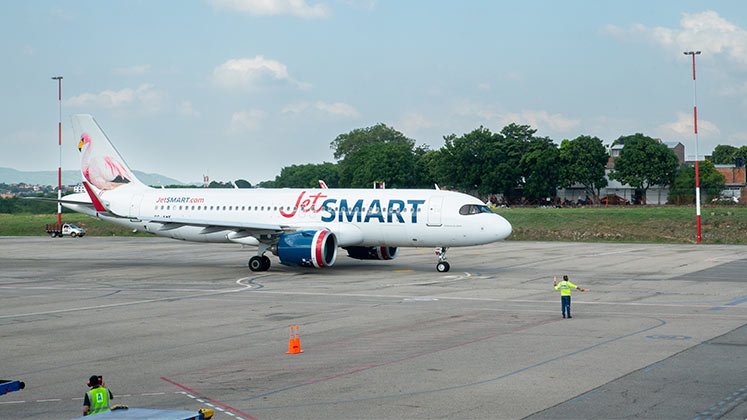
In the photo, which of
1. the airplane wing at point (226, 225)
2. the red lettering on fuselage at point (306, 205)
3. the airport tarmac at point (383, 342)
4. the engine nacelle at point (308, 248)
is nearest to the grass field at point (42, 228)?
the airplane wing at point (226, 225)

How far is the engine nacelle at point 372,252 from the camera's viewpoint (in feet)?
147

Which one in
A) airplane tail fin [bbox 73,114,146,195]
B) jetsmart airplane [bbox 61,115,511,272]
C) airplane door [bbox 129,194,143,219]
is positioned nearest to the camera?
jetsmart airplane [bbox 61,115,511,272]

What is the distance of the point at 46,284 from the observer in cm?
3766

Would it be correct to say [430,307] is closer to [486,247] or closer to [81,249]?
[486,247]

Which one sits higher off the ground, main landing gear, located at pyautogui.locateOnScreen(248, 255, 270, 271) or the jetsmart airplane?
the jetsmart airplane

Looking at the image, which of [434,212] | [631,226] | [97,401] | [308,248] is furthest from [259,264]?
[631,226]

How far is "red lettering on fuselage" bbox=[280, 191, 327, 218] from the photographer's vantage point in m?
43.1

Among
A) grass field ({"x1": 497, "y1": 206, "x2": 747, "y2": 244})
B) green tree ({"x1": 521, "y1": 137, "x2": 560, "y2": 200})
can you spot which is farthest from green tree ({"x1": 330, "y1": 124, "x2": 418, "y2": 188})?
grass field ({"x1": 497, "y1": 206, "x2": 747, "y2": 244})

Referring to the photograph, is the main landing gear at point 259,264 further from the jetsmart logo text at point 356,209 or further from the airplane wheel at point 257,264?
the jetsmart logo text at point 356,209

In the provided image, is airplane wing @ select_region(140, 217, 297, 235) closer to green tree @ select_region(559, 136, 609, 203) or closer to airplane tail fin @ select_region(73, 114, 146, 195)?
airplane tail fin @ select_region(73, 114, 146, 195)

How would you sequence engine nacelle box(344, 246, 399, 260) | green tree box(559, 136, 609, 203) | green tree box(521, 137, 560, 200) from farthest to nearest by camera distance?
1. green tree box(559, 136, 609, 203)
2. green tree box(521, 137, 560, 200)
3. engine nacelle box(344, 246, 399, 260)

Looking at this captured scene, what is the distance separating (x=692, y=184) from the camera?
118m

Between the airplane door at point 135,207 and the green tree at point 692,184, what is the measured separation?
259 ft

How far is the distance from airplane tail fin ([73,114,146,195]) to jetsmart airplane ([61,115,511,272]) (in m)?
0.06
